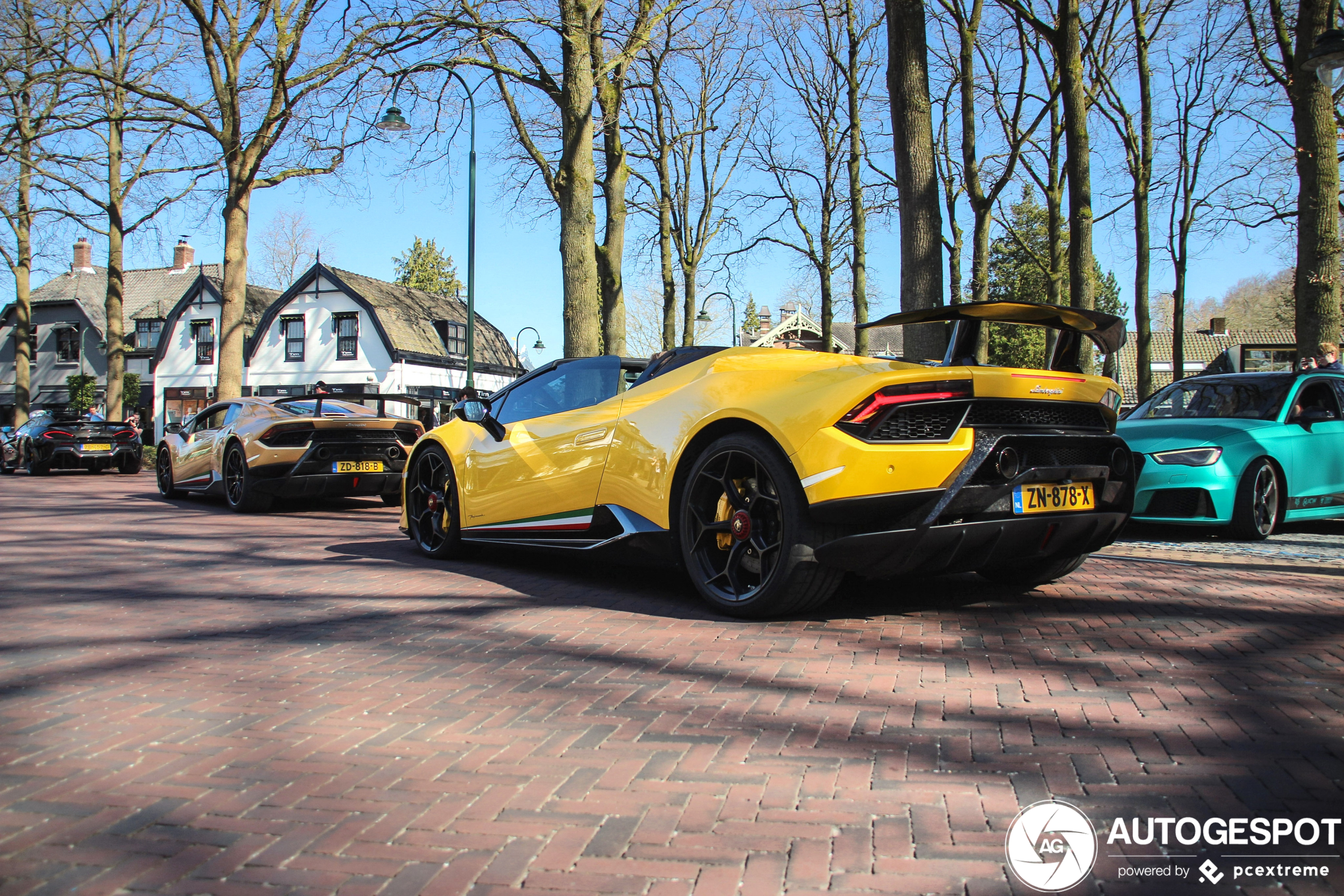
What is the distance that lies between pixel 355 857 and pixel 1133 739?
2.09 m

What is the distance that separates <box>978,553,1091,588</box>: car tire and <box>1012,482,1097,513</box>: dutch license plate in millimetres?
727

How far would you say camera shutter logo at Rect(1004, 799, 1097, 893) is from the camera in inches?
76.0

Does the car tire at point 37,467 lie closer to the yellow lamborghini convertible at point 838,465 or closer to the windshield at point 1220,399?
the yellow lamborghini convertible at point 838,465

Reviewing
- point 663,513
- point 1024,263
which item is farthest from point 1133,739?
point 1024,263

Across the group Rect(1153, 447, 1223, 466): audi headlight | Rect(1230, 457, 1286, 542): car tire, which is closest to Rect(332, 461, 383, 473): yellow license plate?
Rect(1153, 447, 1223, 466): audi headlight

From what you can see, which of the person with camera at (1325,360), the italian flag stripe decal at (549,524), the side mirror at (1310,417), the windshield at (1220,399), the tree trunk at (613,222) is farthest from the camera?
the tree trunk at (613,222)

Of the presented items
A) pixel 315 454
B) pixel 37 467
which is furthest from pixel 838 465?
pixel 37 467

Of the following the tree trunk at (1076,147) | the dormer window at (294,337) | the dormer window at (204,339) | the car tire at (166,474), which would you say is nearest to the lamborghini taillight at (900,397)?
the tree trunk at (1076,147)

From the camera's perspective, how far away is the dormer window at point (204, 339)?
4538 centimetres

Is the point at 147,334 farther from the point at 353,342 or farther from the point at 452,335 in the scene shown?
the point at 452,335

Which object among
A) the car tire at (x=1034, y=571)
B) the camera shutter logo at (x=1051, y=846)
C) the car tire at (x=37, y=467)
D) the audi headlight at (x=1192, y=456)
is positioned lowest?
the camera shutter logo at (x=1051, y=846)

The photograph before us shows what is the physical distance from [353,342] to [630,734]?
41104mm

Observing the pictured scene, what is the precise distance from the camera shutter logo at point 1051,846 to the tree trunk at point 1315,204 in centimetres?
1186

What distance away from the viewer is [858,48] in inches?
963
